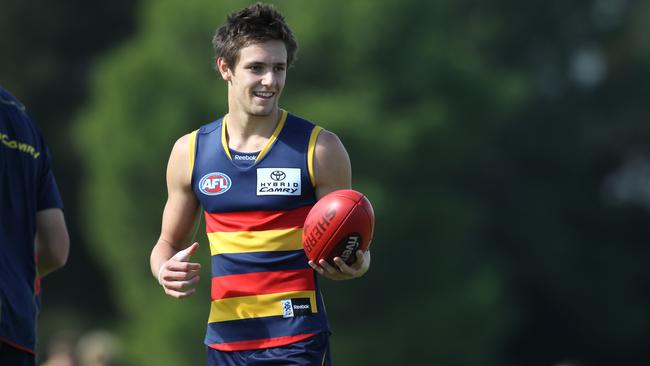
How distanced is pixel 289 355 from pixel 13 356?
47.4 inches

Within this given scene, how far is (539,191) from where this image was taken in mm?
32219

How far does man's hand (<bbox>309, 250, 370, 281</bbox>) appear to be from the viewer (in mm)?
5762

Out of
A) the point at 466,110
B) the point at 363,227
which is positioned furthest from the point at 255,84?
the point at 466,110

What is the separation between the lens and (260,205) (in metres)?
6.01

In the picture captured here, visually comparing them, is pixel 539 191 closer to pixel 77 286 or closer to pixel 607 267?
pixel 607 267

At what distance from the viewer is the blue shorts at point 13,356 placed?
18.3 ft

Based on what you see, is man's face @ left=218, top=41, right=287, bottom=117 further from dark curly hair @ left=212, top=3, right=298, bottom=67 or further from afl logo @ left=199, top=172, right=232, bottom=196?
afl logo @ left=199, top=172, right=232, bottom=196

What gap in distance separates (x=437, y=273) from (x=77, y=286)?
373 inches

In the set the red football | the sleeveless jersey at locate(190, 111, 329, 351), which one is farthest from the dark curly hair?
the red football

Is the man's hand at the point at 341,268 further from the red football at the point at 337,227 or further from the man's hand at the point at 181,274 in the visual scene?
the man's hand at the point at 181,274

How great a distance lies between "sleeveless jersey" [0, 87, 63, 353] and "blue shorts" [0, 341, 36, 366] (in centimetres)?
2

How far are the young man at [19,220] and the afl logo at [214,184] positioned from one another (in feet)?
2.30

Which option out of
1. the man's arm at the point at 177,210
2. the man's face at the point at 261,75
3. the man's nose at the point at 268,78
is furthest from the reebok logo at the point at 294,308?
the man's nose at the point at 268,78

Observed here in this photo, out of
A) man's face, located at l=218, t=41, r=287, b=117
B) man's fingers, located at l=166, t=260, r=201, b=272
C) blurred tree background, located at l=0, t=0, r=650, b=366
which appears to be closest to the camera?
man's fingers, located at l=166, t=260, r=201, b=272
